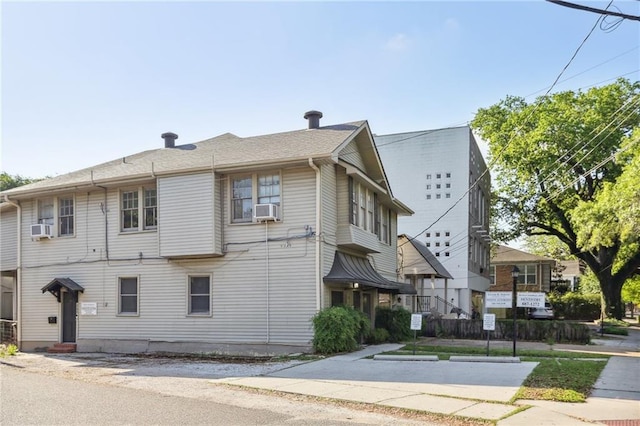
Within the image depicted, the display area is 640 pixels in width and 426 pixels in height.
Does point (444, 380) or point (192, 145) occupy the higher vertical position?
point (192, 145)

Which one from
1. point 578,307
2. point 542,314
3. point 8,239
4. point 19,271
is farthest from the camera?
point 578,307

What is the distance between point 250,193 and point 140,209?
4.06 m

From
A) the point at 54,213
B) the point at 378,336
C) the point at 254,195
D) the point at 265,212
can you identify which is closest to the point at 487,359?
the point at 378,336

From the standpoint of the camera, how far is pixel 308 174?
16.4 m

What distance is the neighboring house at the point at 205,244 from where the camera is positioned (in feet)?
53.8

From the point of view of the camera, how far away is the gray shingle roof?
1644 centimetres

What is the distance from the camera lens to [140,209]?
18.5 meters

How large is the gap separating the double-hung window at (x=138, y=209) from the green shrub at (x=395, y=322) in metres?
8.68

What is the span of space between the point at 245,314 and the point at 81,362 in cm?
468

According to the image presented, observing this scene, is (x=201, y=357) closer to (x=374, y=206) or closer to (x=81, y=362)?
(x=81, y=362)

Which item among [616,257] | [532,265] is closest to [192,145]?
[616,257]

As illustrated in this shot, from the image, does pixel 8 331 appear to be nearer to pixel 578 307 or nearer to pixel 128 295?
pixel 128 295

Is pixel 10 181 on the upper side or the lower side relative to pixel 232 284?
upper

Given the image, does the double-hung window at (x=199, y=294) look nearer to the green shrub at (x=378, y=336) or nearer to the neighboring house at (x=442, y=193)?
the green shrub at (x=378, y=336)
